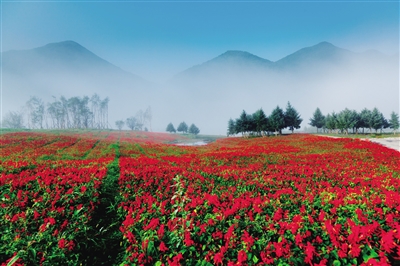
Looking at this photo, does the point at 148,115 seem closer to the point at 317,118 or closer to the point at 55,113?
the point at 55,113

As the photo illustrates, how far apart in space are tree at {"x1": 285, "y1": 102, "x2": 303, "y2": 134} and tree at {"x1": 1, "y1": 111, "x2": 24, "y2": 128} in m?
109

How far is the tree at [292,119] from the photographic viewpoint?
53.0 metres

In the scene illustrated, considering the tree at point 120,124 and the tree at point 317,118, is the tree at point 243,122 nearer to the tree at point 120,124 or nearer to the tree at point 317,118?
the tree at point 317,118

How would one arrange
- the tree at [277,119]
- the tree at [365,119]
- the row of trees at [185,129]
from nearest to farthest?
the tree at [277,119] < the tree at [365,119] < the row of trees at [185,129]

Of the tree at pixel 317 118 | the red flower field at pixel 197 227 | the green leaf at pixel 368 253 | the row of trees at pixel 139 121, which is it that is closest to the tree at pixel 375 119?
the tree at pixel 317 118

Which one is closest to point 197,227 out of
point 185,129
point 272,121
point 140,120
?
point 272,121

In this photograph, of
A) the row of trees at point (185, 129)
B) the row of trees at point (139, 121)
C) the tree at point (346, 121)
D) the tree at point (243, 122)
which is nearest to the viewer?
the tree at point (346, 121)

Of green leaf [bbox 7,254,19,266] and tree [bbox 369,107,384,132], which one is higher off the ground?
tree [bbox 369,107,384,132]

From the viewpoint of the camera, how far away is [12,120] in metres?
82.8

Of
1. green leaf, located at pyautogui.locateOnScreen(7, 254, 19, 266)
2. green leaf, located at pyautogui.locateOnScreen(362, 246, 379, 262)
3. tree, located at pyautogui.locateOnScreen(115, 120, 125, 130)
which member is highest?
tree, located at pyautogui.locateOnScreen(115, 120, 125, 130)

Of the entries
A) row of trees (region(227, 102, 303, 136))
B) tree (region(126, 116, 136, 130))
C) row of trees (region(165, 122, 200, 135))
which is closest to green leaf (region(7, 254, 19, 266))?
row of trees (region(227, 102, 303, 136))

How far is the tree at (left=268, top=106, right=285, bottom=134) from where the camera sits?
49500mm

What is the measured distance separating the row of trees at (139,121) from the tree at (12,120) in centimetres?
4533

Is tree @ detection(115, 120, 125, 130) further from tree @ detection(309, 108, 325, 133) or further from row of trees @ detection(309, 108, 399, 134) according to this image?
row of trees @ detection(309, 108, 399, 134)
